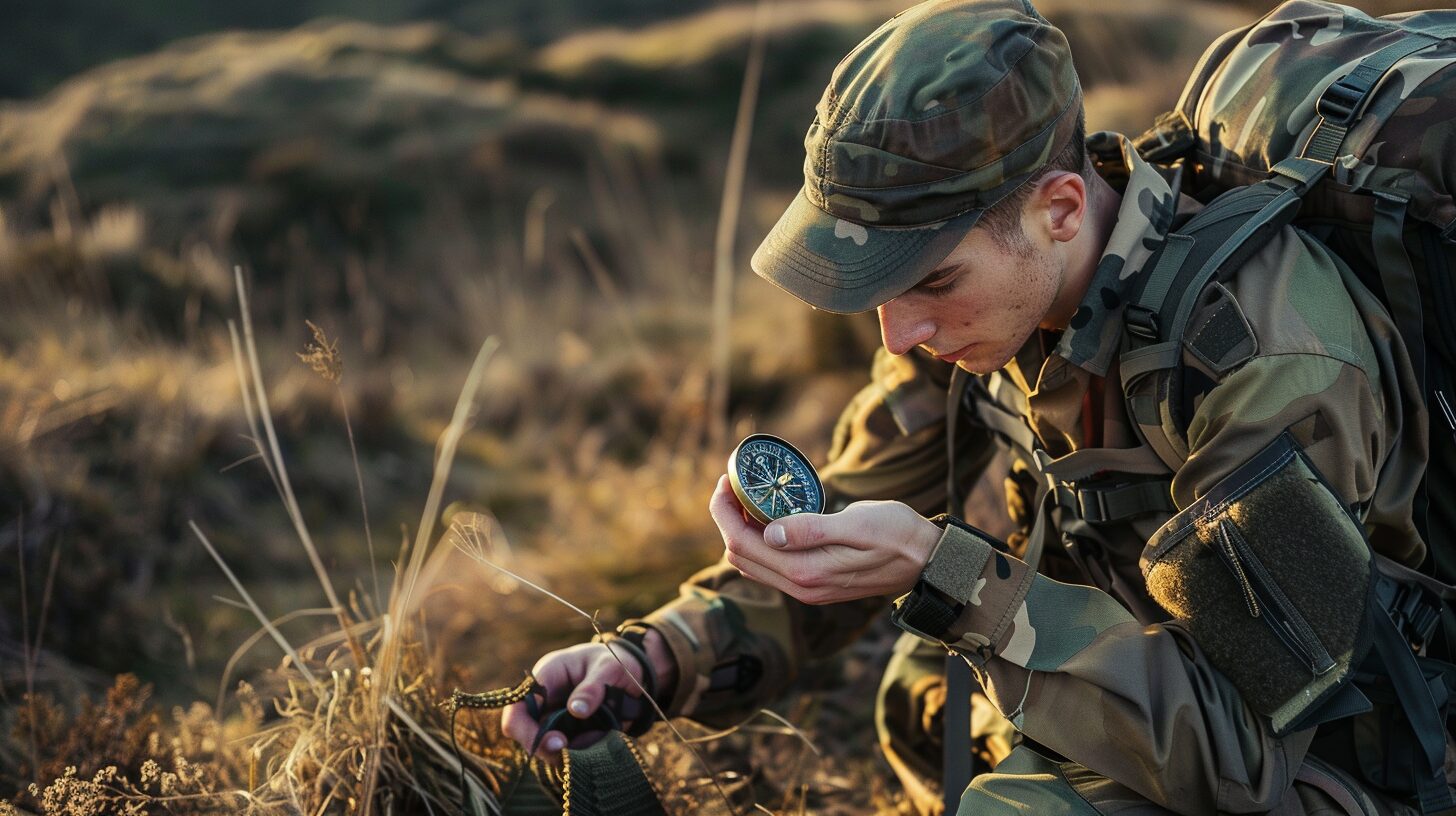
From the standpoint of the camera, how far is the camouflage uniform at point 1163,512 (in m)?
2.30

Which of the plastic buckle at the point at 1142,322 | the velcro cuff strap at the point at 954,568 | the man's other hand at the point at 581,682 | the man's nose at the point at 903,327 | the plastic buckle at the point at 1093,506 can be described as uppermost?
the plastic buckle at the point at 1142,322

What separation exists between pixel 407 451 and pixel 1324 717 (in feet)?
18.6

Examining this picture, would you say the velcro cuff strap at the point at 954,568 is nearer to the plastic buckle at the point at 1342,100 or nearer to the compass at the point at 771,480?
the compass at the point at 771,480

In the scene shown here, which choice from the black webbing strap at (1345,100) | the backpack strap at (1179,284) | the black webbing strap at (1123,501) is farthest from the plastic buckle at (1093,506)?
the black webbing strap at (1345,100)

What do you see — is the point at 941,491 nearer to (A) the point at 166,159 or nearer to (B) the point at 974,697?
(B) the point at 974,697

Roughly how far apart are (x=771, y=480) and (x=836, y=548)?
0.74ft

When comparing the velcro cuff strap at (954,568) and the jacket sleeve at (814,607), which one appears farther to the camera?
the jacket sleeve at (814,607)

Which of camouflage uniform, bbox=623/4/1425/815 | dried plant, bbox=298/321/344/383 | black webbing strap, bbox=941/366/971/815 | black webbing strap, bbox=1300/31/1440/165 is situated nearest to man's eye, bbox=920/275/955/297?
camouflage uniform, bbox=623/4/1425/815

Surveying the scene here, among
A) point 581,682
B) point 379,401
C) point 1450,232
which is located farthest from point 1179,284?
point 379,401

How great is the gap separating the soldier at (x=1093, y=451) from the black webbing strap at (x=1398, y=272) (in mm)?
41

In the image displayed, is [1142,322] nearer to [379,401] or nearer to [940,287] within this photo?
[940,287]

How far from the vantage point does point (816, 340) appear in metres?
7.41

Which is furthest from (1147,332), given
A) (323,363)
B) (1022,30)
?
(323,363)

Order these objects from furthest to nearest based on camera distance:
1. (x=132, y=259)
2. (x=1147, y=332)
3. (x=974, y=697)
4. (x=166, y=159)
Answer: (x=166, y=159) → (x=132, y=259) → (x=974, y=697) → (x=1147, y=332)
